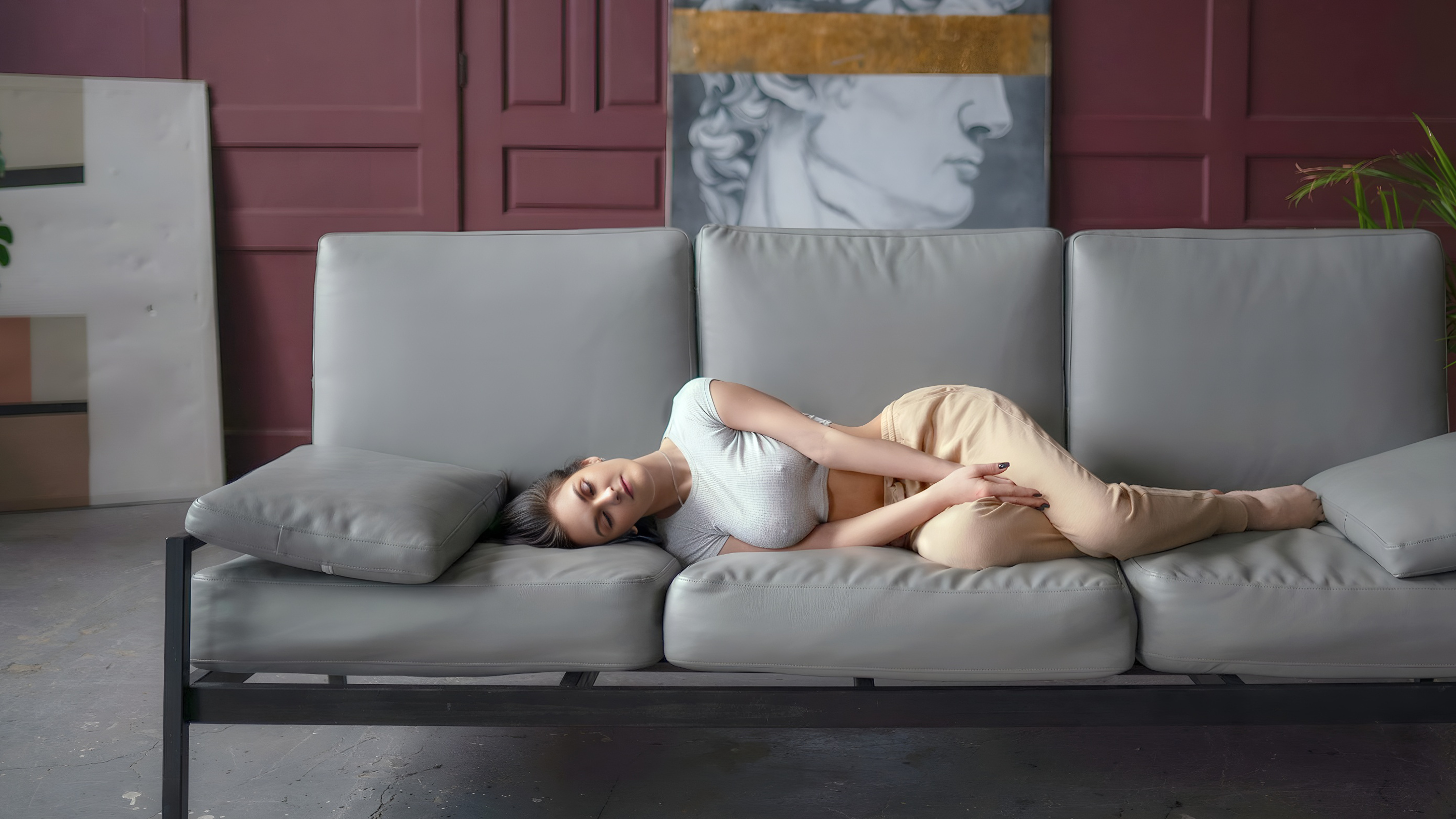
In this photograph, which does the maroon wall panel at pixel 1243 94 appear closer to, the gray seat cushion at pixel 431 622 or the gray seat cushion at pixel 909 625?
the gray seat cushion at pixel 909 625

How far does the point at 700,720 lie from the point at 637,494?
15.0 inches

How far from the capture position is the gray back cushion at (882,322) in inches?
71.6

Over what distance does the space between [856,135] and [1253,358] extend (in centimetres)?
204

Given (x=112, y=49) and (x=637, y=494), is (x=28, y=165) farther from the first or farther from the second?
(x=637, y=494)

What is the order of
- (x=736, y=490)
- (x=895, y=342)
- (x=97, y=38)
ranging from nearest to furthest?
(x=736, y=490)
(x=895, y=342)
(x=97, y=38)

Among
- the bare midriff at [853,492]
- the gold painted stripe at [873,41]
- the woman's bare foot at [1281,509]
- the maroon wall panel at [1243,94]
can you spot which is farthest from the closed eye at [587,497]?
the maroon wall panel at [1243,94]

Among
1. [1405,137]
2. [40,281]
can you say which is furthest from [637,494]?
[1405,137]

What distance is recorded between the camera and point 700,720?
1.37 meters

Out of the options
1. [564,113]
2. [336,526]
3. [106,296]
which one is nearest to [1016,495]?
[336,526]

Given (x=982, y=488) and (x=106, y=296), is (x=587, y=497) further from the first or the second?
(x=106, y=296)

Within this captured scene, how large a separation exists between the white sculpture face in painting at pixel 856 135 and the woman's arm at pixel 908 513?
83.8 inches

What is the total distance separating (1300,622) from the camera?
1.34 m

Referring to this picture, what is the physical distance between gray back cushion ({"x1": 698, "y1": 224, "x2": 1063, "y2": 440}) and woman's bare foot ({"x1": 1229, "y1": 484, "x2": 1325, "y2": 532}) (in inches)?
14.3

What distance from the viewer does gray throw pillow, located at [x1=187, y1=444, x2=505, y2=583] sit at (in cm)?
134
